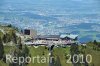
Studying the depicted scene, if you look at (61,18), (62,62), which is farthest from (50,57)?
(61,18)

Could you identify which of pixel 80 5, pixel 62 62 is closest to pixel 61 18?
pixel 80 5

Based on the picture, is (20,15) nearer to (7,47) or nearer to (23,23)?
(23,23)

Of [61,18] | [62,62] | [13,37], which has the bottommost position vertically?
[62,62]

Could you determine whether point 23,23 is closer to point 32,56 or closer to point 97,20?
point 32,56

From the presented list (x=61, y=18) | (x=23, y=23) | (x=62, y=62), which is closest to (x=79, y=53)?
(x=62, y=62)

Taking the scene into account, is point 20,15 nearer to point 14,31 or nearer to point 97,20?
point 14,31

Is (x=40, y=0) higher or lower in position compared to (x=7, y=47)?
higher

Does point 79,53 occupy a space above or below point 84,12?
below
